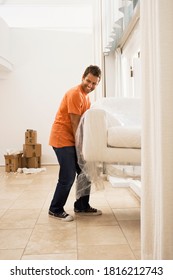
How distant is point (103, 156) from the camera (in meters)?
1.81

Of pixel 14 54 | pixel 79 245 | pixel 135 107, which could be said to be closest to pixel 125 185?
pixel 135 107

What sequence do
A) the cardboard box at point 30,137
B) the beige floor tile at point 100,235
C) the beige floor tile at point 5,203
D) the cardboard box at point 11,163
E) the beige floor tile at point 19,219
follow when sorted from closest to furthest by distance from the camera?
the beige floor tile at point 100,235 < the beige floor tile at point 19,219 < the beige floor tile at point 5,203 < the cardboard box at point 11,163 < the cardboard box at point 30,137

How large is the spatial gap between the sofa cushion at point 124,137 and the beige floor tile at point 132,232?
0.54m

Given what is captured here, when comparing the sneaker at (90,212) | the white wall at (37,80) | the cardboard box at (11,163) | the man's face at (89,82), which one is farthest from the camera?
the white wall at (37,80)

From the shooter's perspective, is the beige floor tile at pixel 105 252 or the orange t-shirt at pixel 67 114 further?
the orange t-shirt at pixel 67 114

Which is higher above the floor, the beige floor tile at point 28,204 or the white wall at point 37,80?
the white wall at point 37,80

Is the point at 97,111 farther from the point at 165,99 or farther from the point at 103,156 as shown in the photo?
the point at 165,99

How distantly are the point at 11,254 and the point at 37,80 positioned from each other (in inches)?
184

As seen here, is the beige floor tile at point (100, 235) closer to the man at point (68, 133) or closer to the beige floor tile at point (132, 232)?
the beige floor tile at point (132, 232)

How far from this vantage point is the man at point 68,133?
201 cm

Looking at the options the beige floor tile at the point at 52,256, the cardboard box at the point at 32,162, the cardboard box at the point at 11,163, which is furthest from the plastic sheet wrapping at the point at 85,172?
the cardboard box at the point at 32,162

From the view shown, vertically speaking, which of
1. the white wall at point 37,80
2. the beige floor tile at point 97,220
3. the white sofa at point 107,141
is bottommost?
the beige floor tile at point 97,220

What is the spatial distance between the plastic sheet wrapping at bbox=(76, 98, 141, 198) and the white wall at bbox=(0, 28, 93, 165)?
A: 11.9ft
